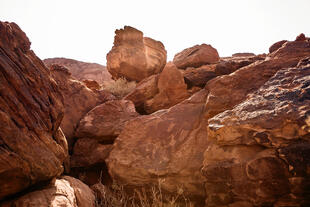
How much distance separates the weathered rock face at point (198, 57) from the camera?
887 centimetres

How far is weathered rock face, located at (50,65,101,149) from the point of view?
18.8 feet

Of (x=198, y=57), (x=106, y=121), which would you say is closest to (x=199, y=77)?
(x=198, y=57)

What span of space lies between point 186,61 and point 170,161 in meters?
6.03

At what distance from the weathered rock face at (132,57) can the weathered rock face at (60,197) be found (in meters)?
6.96

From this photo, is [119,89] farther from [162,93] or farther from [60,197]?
[60,197]

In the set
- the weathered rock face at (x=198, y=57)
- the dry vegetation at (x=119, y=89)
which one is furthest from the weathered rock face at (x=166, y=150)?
the weathered rock face at (x=198, y=57)

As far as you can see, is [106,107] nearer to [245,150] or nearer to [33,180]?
[33,180]

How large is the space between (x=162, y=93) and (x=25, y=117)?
4512 millimetres

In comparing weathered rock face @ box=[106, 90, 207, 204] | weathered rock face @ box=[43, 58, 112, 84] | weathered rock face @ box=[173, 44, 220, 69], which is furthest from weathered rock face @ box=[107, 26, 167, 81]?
weathered rock face @ box=[43, 58, 112, 84]

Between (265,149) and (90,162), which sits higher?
(265,149)

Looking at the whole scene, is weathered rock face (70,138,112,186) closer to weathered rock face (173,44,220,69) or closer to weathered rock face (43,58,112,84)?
weathered rock face (173,44,220,69)

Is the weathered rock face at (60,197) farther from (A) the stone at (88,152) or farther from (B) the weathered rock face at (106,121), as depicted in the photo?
(B) the weathered rock face at (106,121)

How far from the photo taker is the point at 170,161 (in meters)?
3.92

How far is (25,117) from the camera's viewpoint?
2.85 metres
